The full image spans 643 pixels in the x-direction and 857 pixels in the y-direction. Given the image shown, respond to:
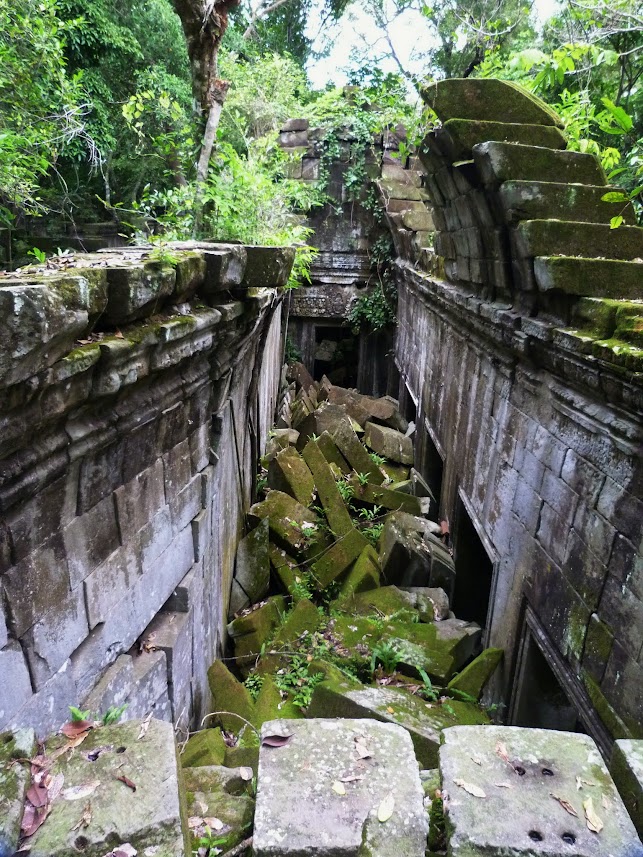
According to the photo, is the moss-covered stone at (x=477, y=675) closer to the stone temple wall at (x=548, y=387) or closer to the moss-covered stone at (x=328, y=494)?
the stone temple wall at (x=548, y=387)

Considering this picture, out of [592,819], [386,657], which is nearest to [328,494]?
[386,657]

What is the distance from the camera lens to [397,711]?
3406 millimetres

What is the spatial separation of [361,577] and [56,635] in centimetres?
375

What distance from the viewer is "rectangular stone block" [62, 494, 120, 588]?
81.9 inches

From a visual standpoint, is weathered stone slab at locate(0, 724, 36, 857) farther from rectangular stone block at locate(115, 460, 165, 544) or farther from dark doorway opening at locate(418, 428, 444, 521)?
dark doorway opening at locate(418, 428, 444, 521)

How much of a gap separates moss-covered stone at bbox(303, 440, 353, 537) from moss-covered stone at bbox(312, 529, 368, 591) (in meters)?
0.32

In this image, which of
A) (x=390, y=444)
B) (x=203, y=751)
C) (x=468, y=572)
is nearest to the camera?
(x=203, y=751)

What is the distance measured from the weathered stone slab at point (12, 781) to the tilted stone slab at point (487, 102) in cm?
460

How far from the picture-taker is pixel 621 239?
3.68 m

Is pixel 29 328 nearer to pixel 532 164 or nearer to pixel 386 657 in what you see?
pixel 532 164

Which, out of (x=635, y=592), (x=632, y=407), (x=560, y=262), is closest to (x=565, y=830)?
(x=635, y=592)

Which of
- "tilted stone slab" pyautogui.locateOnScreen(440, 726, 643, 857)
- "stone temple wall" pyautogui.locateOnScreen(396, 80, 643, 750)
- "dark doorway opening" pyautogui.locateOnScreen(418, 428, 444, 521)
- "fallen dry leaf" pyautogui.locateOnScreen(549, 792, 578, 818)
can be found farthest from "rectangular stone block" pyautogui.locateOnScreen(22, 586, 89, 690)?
"dark doorway opening" pyautogui.locateOnScreen(418, 428, 444, 521)

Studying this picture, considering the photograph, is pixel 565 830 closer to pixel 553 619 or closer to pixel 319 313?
pixel 553 619

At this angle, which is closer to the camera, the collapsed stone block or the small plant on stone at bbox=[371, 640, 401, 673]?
Answer: the small plant on stone at bbox=[371, 640, 401, 673]
